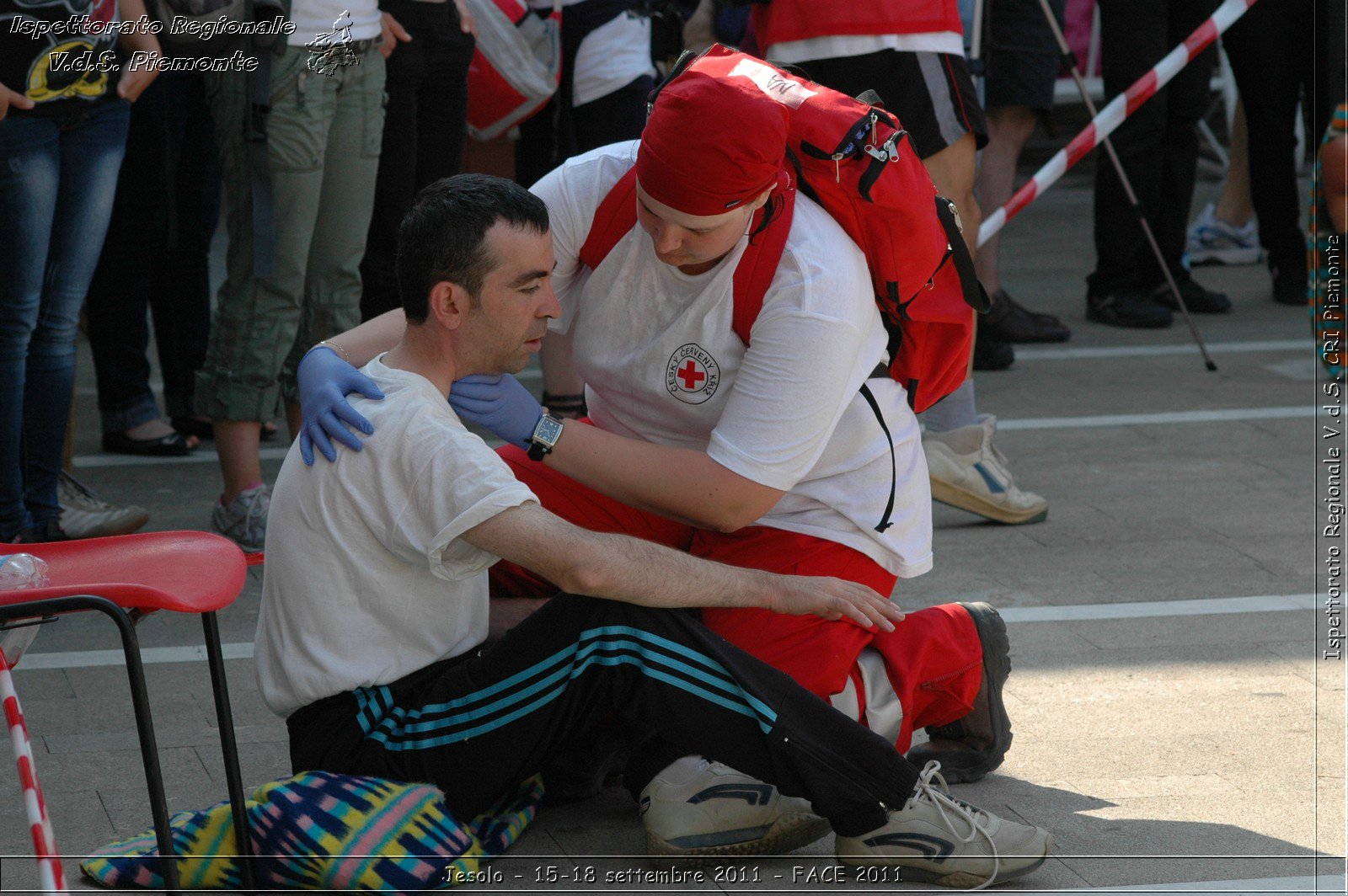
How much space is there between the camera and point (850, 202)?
2.67 m

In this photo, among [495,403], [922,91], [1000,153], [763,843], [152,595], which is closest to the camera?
[152,595]

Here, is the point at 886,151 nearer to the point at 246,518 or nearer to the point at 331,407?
the point at 331,407

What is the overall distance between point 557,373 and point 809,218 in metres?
1.78

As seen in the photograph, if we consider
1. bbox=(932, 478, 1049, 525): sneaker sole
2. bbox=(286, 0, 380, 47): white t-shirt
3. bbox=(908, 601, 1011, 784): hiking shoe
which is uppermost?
bbox=(286, 0, 380, 47): white t-shirt

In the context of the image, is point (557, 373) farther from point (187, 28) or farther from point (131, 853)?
point (131, 853)

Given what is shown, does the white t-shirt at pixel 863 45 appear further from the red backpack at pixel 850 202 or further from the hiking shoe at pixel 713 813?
the hiking shoe at pixel 713 813

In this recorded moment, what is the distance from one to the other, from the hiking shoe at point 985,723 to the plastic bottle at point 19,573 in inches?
61.1

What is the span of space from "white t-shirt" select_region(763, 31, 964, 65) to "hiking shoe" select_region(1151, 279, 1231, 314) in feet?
9.24

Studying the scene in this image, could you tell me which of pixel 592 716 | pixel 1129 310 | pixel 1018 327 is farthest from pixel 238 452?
pixel 1129 310

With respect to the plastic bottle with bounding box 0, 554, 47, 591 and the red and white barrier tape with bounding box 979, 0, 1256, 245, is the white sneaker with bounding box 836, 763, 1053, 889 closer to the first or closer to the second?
the plastic bottle with bounding box 0, 554, 47, 591

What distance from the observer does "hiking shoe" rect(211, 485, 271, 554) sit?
3914mm

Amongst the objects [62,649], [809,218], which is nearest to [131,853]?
[62,649]

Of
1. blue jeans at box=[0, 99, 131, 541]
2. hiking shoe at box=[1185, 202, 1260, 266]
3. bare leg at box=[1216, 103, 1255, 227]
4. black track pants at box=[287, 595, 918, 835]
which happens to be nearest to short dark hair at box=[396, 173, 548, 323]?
black track pants at box=[287, 595, 918, 835]

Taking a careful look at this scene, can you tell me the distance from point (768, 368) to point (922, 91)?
6.49 ft
